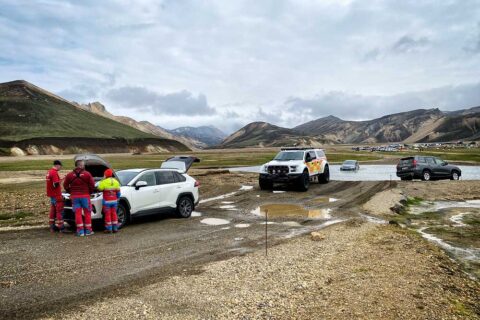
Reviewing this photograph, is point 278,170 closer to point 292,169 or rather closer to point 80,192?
point 292,169

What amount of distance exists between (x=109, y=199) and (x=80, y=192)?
2.76ft

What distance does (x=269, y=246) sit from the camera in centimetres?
1098

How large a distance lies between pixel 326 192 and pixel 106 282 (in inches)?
675

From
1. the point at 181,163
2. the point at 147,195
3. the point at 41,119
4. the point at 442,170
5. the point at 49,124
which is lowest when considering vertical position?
the point at 442,170

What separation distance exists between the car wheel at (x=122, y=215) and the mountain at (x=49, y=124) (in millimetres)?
112777

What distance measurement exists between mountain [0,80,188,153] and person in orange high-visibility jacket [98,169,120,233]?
114m

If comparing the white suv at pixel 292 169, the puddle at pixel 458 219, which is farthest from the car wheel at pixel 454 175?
the puddle at pixel 458 219

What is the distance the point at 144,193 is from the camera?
14.1 m

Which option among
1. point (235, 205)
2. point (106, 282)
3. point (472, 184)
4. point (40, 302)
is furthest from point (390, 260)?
point (472, 184)

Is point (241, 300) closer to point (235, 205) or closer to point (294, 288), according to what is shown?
point (294, 288)

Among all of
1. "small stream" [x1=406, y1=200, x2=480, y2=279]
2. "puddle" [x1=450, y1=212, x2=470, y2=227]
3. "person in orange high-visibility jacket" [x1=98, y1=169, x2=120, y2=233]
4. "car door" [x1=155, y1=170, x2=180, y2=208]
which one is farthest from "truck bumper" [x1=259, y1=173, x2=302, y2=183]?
"person in orange high-visibility jacket" [x1=98, y1=169, x2=120, y2=233]

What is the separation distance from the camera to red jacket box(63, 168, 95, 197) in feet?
38.9

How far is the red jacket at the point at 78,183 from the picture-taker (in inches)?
467

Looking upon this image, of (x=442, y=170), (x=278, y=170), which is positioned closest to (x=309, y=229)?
(x=278, y=170)
